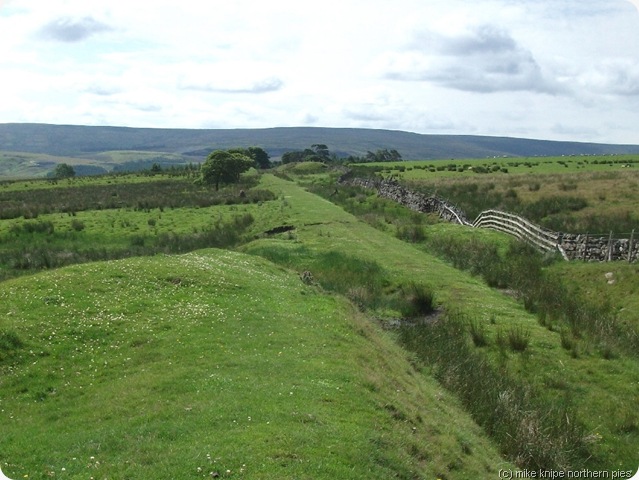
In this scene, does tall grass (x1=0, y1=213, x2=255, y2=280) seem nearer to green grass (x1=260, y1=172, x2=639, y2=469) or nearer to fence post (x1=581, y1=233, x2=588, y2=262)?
green grass (x1=260, y1=172, x2=639, y2=469)

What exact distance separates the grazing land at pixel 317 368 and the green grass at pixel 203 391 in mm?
46

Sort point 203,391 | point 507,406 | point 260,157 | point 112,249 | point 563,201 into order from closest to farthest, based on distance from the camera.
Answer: point 203,391, point 507,406, point 112,249, point 563,201, point 260,157

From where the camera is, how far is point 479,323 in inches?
774

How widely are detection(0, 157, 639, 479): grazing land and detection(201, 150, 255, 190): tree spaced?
60516 mm

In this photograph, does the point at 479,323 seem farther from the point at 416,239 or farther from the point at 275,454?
the point at 416,239

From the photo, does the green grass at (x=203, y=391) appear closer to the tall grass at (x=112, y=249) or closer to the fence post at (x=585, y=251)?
the tall grass at (x=112, y=249)

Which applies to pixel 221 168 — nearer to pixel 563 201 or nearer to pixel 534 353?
pixel 563 201

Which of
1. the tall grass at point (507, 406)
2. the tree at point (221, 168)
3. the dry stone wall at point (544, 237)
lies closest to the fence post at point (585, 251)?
the dry stone wall at point (544, 237)

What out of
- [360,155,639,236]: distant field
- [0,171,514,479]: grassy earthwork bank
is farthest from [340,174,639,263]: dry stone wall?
[0,171,514,479]: grassy earthwork bank

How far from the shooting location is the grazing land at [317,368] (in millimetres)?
9469

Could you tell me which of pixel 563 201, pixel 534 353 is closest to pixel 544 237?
pixel 563 201

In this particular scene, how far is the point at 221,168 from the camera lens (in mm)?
88062

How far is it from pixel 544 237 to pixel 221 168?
63513mm

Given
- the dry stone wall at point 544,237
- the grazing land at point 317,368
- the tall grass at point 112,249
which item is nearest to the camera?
the grazing land at point 317,368
